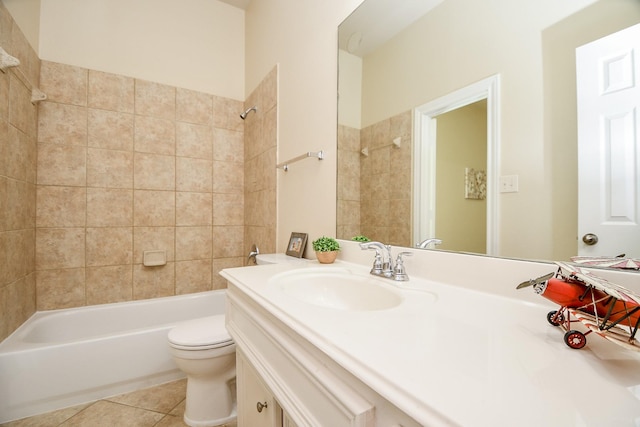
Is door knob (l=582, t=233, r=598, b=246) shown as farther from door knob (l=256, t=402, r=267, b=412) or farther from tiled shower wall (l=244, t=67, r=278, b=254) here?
tiled shower wall (l=244, t=67, r=278, b=254)

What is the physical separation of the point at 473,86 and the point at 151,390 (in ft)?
7.16

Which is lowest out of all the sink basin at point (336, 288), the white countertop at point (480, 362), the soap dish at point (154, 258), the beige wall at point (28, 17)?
the soap dish at point (154, 258)

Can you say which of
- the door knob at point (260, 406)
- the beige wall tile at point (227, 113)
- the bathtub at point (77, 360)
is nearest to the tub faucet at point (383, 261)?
the door knob at point (260, 406)

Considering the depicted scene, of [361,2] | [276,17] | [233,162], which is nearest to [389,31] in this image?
[361,2]

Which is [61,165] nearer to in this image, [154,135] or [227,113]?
[154,135]

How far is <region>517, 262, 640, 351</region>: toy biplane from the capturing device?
365 millimetres

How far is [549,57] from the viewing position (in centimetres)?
66

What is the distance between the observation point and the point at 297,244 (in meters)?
1.62

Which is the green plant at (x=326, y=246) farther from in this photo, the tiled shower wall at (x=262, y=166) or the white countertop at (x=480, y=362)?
the tiled shower wall at (x=262, y=166)

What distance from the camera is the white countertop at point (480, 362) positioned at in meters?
0.28

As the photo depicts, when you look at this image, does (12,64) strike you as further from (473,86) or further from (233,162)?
(473,86)

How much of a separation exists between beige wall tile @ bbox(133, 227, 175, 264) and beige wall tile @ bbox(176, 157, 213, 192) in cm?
37

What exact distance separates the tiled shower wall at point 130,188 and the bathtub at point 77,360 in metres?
0.16

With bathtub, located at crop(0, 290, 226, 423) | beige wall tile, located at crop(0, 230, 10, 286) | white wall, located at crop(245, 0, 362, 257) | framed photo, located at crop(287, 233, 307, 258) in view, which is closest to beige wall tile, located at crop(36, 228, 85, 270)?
bathtub, located at crop(0, 290, 226, 423)
